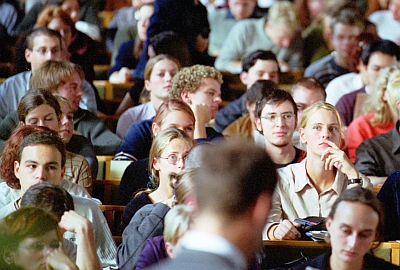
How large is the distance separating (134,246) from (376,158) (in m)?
A: 1.90

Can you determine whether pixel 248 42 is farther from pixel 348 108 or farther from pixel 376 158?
pixel 376 158

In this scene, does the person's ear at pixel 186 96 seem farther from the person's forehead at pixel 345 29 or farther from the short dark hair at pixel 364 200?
the short dark hair at pixel 364 200

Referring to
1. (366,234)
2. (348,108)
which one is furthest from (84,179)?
(348,108)

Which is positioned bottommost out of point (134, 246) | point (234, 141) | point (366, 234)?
point (134, 246)

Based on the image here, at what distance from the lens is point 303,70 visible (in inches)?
281

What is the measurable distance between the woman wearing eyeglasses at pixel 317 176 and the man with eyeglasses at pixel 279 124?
31 cm

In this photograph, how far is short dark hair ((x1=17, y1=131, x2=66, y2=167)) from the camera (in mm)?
3696

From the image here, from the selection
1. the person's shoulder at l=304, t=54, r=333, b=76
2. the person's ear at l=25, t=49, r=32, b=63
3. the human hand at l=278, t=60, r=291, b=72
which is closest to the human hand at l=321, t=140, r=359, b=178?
the person's ear at l=25, t=49, r=32, b=63

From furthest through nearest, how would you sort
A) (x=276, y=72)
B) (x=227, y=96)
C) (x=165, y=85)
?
(x=227, y=96), (x=276, y=72), (x=165, y=85)

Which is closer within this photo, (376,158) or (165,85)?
(376,158)

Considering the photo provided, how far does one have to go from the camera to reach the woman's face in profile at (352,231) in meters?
2.94

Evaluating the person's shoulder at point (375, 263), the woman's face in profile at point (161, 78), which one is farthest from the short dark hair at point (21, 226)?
the woman's face in profile at point (161, 78)

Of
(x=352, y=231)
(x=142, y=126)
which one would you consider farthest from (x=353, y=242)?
(x=142, y=126)

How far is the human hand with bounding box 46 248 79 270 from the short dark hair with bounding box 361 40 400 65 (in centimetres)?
365
